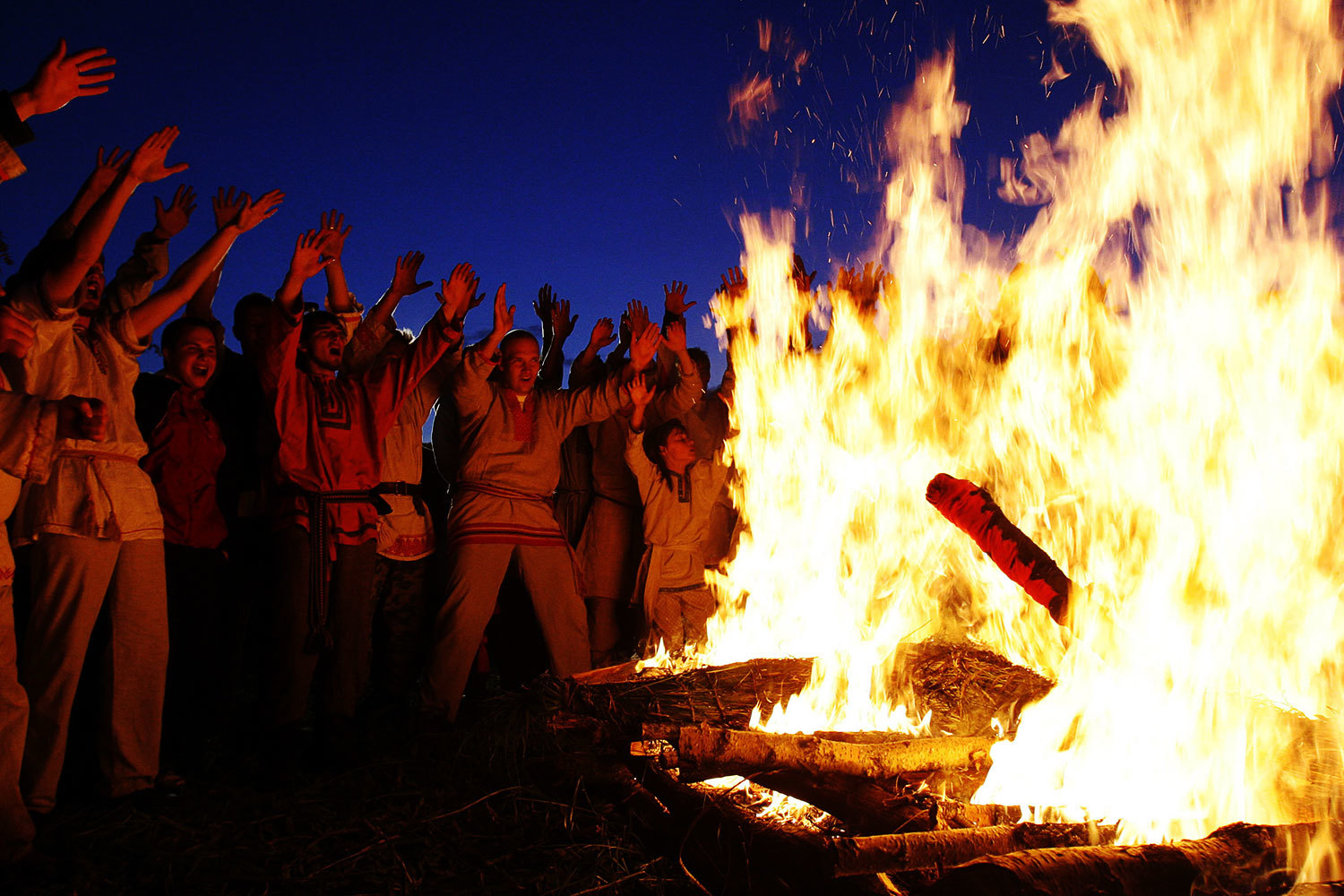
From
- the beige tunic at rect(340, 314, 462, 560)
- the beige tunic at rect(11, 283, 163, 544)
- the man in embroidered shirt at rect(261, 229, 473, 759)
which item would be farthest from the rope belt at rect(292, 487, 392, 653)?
the beige tunic at rect(11, 283, 163, 544)

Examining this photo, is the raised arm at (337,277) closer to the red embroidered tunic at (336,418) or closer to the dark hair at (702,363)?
the red embroidered tunic at (336,418)

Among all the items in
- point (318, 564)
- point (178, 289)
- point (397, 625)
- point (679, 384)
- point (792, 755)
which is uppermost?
point (679, 384)

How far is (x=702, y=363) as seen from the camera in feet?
23.8

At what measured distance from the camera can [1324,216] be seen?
485 cm

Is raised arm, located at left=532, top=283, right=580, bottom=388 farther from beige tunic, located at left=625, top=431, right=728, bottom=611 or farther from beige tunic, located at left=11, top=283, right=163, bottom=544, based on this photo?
beige tunic, located at left=11, top=283, right=163, bottom=544

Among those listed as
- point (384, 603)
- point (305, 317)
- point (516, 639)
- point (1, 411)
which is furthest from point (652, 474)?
point (1, 411)

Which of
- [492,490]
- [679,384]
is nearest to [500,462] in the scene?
[492,490]

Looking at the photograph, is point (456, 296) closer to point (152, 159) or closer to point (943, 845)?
point (152, 159)

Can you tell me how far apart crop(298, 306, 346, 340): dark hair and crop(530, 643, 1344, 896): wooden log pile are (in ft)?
8.48

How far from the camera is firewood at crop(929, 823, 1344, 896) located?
2.47 m

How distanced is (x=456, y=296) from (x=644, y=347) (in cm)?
159

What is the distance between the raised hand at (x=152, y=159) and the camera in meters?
4.16

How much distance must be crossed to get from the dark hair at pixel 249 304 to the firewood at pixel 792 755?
3.98m

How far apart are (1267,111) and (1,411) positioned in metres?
6.54
